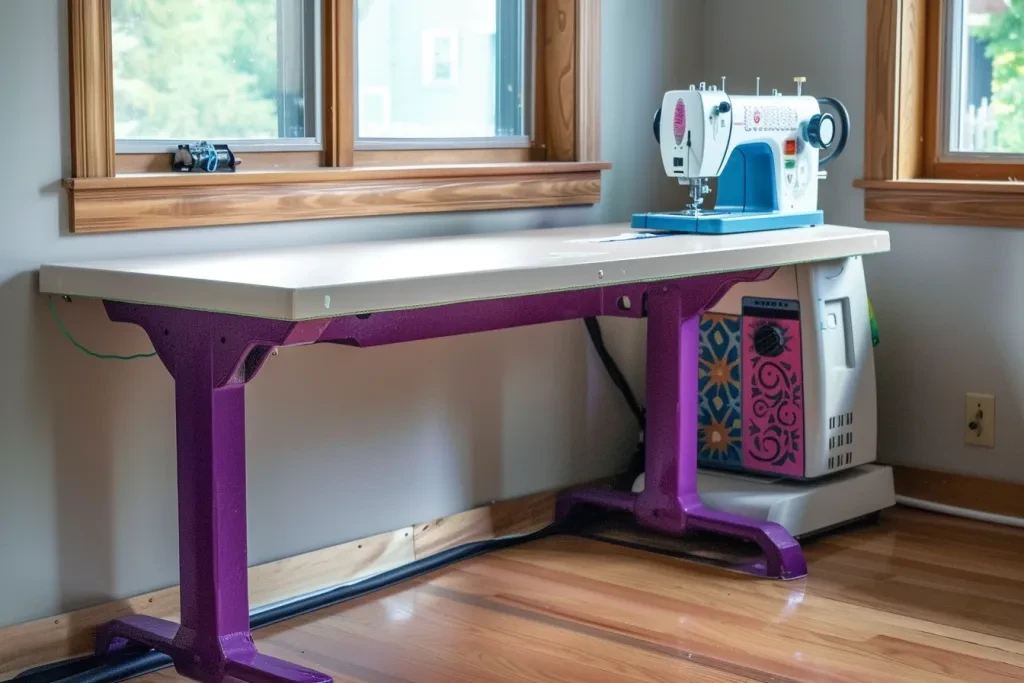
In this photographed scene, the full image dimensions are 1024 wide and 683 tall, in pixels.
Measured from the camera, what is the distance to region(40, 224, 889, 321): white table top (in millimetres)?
1844

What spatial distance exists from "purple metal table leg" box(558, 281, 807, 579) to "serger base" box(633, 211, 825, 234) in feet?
0.53

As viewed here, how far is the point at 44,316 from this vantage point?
2248mm

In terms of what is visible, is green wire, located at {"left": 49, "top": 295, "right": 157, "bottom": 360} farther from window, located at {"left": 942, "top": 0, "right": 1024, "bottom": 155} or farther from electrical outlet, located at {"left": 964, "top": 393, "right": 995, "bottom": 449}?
window, located at {"left": 942, "top": 0, "right": 1024, "bottom": 155}

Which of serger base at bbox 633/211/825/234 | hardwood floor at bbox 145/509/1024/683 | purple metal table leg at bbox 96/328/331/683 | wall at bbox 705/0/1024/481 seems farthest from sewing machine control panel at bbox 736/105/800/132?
purple metal table leg at bbox 96/328/331/683

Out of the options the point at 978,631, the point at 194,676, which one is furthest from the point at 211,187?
the point at 978,631

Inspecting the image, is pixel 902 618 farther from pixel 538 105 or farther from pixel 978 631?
pixel 538 105

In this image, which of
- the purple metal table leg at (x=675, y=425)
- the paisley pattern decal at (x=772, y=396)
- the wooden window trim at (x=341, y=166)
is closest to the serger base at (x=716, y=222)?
the purple metal table leg at (x=675, y=425)

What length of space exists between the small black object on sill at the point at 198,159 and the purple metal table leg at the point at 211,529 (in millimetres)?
467

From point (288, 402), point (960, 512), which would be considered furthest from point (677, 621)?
point (960, 512)

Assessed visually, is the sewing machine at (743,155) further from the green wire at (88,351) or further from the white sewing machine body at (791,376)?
the green wire at (88,351)

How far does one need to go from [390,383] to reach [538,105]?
0.87 metres

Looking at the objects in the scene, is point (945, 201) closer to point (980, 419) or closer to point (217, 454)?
point (980, 419)

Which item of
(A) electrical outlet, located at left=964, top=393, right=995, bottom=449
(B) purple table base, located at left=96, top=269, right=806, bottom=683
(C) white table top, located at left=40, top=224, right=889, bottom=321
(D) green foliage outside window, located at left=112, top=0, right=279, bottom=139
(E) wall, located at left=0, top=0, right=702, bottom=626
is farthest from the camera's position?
(A) electrical outlet, located at left=964, top=393, right=995, bottom=449

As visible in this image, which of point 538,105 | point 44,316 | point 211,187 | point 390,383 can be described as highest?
point 538,105
